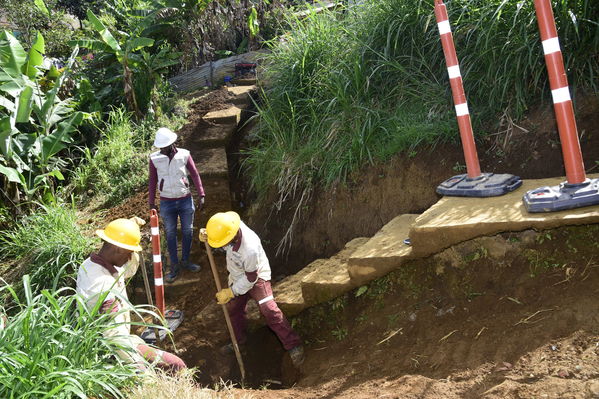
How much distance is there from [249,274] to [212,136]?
133 inches

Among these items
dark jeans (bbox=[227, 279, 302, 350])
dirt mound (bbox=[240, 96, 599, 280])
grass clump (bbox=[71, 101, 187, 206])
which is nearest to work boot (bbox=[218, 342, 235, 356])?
dark jeans (bbox=[227, 279, 302, 350])

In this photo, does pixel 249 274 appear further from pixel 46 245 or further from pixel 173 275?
pixel 46 245

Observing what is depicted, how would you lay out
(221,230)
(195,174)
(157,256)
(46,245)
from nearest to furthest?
(221,230), (157,256), (195,174), (46,245)

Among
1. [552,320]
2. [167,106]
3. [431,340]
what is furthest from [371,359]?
[167,106]

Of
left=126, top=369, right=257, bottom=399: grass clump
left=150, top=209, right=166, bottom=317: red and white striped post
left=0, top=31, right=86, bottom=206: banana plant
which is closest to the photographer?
left=126, top=369, right=257, bottom=399: grass clump

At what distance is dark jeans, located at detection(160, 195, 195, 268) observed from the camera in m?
6.57

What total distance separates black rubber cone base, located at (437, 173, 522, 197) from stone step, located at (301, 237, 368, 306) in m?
1.11

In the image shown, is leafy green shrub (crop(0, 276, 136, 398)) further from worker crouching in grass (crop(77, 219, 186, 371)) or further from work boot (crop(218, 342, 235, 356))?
work boot (crop(218, 342, 235, 356))

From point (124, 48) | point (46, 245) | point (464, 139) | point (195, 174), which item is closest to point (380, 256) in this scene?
point (464, 139)

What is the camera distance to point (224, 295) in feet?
17.5

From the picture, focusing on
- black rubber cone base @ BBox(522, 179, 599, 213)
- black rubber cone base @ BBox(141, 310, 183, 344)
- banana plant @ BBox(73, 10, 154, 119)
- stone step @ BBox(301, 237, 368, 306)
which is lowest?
black rubber cone base @ BBox(141, 310, 183, 344)

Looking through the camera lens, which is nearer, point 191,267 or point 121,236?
point 121,236

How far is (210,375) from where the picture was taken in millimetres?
5707

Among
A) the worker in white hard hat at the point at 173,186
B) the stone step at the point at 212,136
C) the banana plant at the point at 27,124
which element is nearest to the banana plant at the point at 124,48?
the banana plant at the point at 27,124
